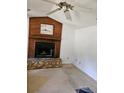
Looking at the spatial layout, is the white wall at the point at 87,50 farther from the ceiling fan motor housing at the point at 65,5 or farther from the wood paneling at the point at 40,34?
the ceiling fan motor housing at the point at 65,5

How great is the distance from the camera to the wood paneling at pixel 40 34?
6.11 m

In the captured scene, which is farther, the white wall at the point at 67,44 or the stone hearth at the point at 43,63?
the white wall at the point at 67,44

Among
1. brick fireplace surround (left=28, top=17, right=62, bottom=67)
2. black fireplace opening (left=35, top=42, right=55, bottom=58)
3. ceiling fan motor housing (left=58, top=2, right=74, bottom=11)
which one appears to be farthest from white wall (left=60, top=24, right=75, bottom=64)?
ceiling fan motor housing (left=58, top=2, right=74, bottom=11)

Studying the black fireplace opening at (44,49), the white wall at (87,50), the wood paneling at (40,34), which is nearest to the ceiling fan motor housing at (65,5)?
the white wall at (87,50)

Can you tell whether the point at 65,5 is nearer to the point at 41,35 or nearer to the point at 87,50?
the point at 87,50

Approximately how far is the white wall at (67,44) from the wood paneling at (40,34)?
238mm

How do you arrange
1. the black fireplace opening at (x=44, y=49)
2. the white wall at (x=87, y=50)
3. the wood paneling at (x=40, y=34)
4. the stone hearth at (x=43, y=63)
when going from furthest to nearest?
1. the black fireplace opening at (x=44, y=49)
2. the wood paneling at (x=40, y=34)
3. the stone hearth at (x=43, y=63)
4. the white wall at (x=87, y=50)

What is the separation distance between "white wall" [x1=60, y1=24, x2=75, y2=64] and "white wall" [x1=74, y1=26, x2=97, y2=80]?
1.03 feet

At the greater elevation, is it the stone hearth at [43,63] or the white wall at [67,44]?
the white wall at [67,44]

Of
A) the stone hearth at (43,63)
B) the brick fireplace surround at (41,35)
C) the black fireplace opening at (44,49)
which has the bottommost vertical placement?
the stone hearth at (43,63)

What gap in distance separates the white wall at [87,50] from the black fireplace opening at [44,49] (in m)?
1.28

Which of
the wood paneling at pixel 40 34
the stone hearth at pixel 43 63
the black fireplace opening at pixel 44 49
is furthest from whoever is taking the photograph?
the black fireplace opening at pixel 44 49

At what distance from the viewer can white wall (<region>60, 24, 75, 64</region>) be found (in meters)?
Answer: 6.83
